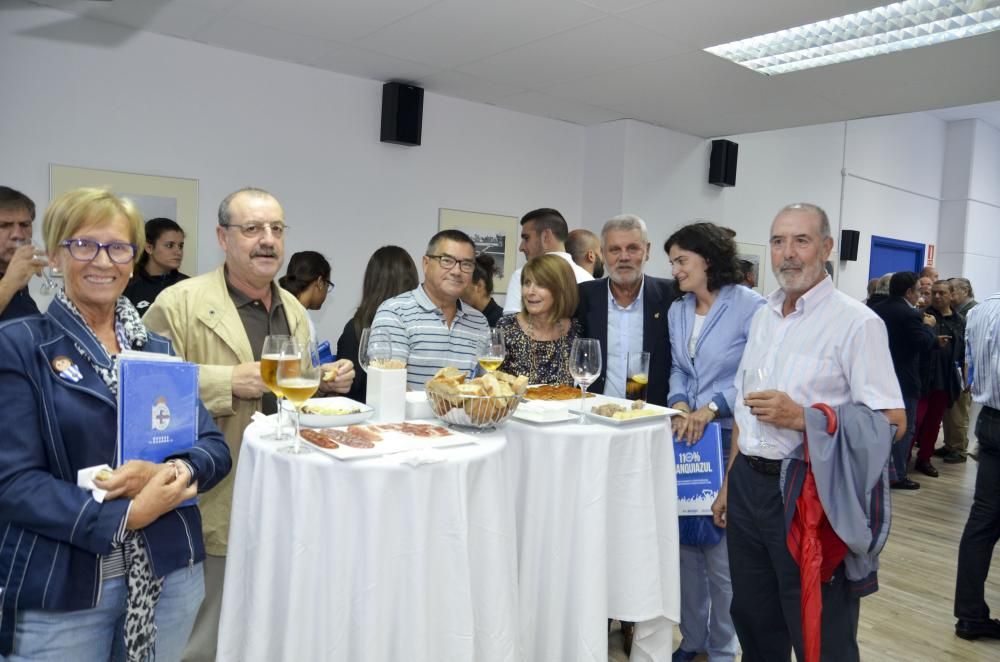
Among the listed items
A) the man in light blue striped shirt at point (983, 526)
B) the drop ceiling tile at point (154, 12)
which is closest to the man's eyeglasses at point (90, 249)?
the drop ceiling tile at point (154, 12)

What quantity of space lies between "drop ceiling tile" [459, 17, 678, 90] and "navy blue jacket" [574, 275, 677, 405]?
185 centimetres

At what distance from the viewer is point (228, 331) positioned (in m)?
2.23

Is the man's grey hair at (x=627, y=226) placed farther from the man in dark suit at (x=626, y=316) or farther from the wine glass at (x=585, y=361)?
the wine glass at (x=585, y=361)

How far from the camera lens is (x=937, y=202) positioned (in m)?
11.8

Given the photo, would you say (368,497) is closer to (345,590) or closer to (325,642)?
(345,590)

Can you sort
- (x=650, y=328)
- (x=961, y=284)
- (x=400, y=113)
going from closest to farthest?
(x=650, y=328) < (x=400, y=113) < (x=961, y=284)

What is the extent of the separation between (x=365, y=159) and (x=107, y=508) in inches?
171

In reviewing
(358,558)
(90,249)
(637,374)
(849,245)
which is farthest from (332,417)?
(849,245)

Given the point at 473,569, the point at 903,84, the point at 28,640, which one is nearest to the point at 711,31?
the point at 903,84

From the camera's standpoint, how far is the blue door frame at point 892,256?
10664mm

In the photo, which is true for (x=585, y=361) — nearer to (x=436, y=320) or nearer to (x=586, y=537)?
(x=586, y=537)

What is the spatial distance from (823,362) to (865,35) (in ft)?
10.5

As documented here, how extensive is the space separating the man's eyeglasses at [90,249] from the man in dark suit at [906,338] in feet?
19.2

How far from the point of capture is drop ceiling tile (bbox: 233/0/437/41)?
3793 millimetres
